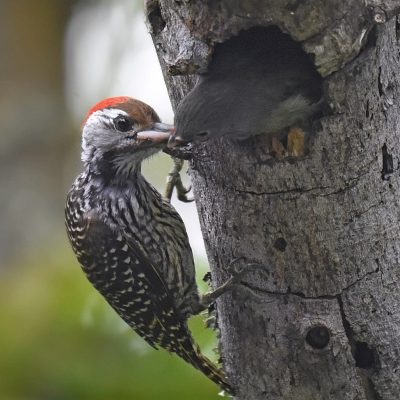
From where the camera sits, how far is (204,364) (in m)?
4.19

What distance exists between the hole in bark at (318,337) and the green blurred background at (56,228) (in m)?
1.26

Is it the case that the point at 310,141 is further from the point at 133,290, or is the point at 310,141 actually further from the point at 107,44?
the point at 107,44

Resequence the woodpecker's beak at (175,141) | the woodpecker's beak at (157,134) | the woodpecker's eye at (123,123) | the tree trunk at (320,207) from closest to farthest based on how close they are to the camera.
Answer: the tree trunk at (320,207) → the woodpecker's beak at (175,141) → the woodpecker's beak at (157,134) → the woodpecker's eye at (123,123)

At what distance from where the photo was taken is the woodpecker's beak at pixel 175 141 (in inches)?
137

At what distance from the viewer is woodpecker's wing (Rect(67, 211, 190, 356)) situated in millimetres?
4184

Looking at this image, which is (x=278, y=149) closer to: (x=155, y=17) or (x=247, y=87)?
(x=247, y=87)

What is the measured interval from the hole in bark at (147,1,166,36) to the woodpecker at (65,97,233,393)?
71cm

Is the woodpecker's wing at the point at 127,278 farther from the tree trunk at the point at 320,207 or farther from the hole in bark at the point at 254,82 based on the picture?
the hole in bark at the point at 254,82

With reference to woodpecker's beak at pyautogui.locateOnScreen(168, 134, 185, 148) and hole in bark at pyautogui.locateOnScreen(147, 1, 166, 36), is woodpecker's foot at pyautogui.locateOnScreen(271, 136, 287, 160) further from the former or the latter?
hole in bark at pyautogui.locateOnScreen(147, 1, 166, 36)

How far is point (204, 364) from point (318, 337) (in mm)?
878

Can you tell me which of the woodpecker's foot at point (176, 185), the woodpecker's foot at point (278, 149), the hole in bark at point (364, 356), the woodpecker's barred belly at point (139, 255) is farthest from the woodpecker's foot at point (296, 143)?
the woodpecker's foot at point (176, 185)

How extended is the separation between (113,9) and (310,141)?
4.18 m

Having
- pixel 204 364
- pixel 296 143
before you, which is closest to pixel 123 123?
pixel 296 143

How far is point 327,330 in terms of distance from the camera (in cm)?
343
